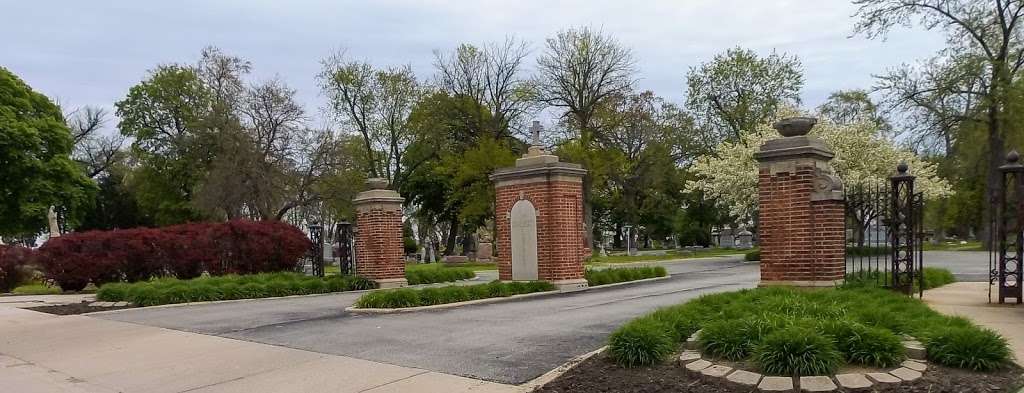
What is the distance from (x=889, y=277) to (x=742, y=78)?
35.3m

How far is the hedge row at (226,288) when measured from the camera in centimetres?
1407

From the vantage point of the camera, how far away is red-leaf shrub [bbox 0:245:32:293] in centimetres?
2080

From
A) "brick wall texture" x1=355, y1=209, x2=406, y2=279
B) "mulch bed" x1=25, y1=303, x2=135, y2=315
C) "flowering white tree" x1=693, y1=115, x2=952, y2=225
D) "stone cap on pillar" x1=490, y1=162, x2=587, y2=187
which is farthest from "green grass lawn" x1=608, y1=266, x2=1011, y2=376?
"flowering white tree" x1=693, y1=115, x2=952, y2=225

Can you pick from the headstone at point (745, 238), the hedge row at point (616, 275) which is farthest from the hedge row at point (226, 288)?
the headstone at point (745, 238)

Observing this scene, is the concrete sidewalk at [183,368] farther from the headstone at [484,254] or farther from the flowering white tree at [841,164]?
the headstone at [484,254]

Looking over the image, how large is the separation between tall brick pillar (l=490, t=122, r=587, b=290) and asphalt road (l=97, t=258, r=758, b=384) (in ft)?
2.68

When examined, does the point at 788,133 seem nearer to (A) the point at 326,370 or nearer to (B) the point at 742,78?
(A) the point at 326,370

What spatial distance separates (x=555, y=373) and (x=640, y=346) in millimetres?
759

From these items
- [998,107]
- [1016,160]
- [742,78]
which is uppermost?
[742,78]

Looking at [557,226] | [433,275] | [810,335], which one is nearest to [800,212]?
[810,335]

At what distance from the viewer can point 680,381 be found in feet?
17.3

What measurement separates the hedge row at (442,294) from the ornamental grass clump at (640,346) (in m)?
5.97

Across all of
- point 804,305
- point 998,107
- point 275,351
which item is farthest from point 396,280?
point 998,107

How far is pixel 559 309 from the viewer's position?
10539mm
